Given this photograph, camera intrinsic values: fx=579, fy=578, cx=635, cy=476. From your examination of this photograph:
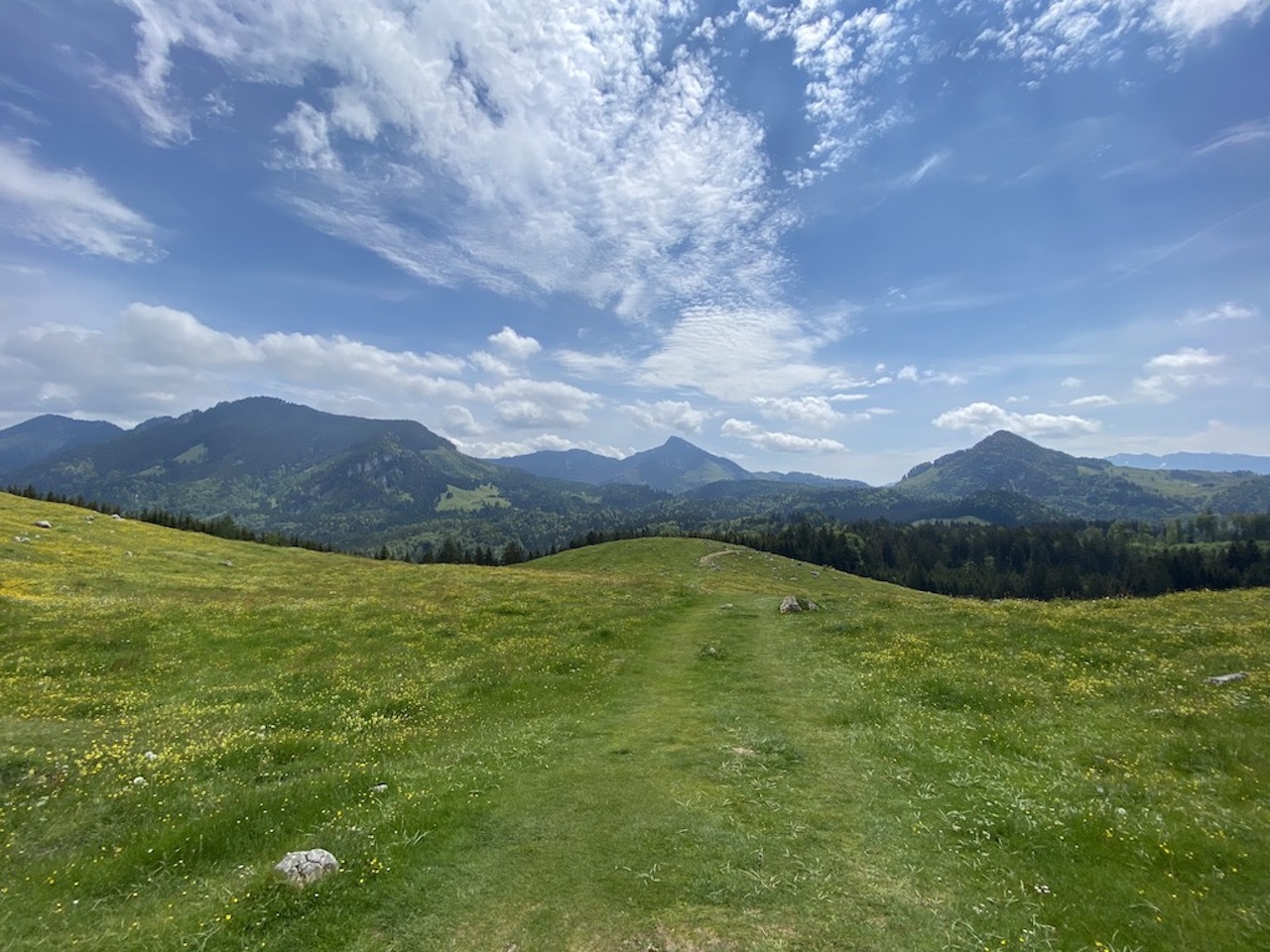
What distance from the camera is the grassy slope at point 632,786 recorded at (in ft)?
33.7

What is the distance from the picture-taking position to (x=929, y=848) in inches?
495

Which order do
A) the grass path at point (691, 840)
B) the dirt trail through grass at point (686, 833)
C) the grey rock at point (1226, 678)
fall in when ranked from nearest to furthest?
the grass path at point (691, 840) → the dirt trail through grass at point (686, 833) → the grey rock at point (1226, 678)

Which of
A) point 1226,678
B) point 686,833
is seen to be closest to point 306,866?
point 686,833

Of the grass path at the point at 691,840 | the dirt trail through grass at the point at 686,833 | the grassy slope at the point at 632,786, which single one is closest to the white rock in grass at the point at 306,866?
the grassy slope at the point at 632,786

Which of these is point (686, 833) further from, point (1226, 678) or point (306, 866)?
point (1226, 678)

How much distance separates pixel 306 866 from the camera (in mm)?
11188

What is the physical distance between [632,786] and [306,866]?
25.9 ft

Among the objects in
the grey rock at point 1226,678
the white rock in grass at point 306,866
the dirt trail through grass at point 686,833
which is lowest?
the dirt trail through grass at point 686,833

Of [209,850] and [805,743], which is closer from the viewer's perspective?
[209,850]

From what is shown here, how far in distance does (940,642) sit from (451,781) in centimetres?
2474

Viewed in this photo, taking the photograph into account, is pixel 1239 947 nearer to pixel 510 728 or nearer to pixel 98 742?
pixel 510 728

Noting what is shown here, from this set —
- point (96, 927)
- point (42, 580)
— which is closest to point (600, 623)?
point (96, 927)

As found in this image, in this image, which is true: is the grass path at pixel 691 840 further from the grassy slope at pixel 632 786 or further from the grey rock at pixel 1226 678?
the grey rock at pixel 1226 678

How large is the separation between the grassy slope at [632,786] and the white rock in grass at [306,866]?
0.34 m
